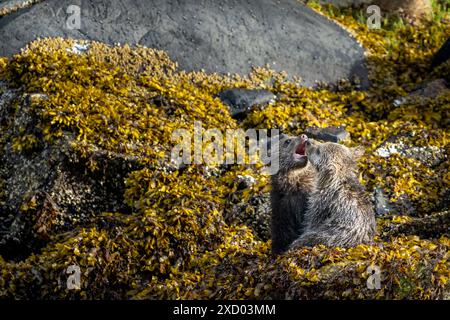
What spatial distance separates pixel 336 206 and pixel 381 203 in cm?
153

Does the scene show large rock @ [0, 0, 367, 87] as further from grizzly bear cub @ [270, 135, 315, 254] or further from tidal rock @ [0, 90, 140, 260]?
grizzly bear cub @ [270, 135, 315, 254]

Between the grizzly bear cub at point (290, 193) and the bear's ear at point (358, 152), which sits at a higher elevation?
the bear's ear at point (358, 152)

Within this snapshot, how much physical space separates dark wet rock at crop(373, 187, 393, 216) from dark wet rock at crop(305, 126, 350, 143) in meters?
0.92

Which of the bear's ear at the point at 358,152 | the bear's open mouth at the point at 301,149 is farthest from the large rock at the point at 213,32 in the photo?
the bear's open mouth at the point at 301,149

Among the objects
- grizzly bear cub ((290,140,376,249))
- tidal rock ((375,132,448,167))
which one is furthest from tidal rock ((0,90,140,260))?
tidal rock ((375,132,448,167))

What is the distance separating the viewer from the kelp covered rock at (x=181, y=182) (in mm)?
7809

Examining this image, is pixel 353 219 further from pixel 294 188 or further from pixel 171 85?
pixel 171 85

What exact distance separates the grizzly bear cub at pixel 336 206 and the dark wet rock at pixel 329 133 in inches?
59.2

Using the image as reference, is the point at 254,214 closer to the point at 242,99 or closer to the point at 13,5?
the point at 242,99

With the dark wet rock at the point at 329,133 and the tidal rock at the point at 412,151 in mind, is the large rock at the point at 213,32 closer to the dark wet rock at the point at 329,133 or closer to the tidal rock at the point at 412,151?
the dark wet rock at the point at 329,133

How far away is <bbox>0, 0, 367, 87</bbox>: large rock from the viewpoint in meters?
11.5

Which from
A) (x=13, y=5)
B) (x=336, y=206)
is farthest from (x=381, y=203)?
(x=13, y=5)

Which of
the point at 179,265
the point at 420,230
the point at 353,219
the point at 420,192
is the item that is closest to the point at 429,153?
the point at 420,192

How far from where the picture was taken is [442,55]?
12266 millimetres
